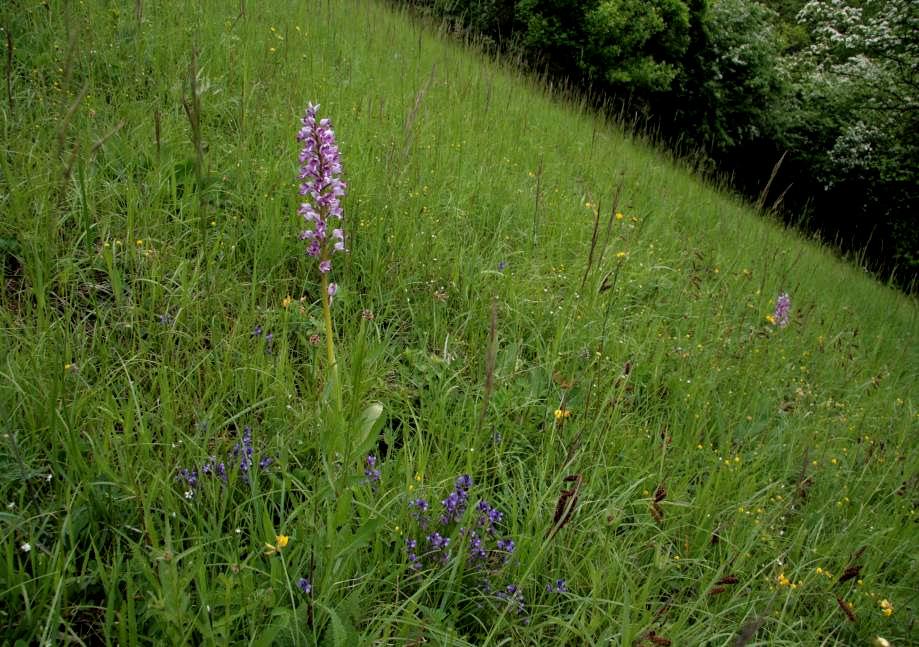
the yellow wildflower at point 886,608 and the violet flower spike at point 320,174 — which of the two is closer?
the violet flower spike at point 320,174

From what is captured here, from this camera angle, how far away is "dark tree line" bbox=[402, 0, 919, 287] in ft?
28.9

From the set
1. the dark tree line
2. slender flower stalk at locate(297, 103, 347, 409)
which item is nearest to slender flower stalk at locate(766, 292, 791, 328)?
slender flower stalk at locate(297, 103, 347, 409)

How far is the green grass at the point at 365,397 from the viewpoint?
127 cm

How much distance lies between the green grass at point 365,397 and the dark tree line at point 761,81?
16.3 feet

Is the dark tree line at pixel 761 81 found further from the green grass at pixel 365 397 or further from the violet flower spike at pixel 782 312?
the green grass at pixel 365 397

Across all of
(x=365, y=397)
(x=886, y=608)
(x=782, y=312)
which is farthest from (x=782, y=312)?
(x=365, y=397)

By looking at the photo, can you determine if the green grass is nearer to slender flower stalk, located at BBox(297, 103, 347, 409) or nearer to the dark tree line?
slender flower stalk, located at BBox(297, 103, 347, 409)

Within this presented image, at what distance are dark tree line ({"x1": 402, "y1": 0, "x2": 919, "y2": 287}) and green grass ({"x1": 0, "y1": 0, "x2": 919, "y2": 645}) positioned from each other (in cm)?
498

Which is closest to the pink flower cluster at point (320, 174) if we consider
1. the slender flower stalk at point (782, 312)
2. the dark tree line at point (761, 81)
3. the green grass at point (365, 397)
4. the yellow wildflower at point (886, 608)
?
the green grass at point (365, 397)

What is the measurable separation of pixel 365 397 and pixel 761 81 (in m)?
11.2

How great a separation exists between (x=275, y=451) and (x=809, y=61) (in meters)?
14.7

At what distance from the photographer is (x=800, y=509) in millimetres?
2143

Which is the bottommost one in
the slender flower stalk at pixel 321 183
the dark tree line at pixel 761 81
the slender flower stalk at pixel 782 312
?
the slender flower stalk at pixel 782 312

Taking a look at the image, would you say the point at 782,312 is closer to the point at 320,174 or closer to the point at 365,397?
the point at 365,397
